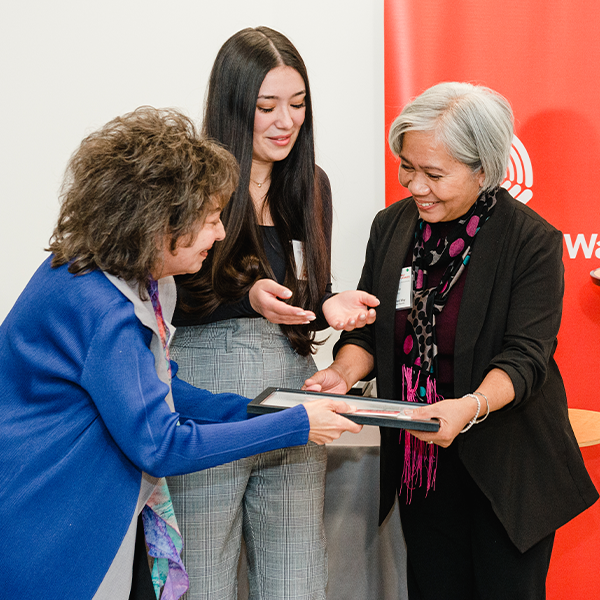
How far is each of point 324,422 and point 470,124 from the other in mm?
828

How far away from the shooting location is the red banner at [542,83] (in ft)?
8.09

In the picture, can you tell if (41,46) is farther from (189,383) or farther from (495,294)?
(495,294)

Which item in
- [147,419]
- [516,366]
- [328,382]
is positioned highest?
[147,419]

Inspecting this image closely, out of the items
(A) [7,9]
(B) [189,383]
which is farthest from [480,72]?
(A) [7,9]

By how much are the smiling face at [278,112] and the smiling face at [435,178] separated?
304 millimetres

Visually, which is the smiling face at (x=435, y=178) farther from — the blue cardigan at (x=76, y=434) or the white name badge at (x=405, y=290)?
the blue cardigan at (x=76, y=434)

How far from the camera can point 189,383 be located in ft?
5.45

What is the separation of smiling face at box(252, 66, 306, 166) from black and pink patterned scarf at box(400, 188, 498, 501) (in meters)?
0.47

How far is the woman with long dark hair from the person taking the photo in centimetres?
162

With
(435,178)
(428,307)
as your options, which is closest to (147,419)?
(428,307)

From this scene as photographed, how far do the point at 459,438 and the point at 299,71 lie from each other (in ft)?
3.44

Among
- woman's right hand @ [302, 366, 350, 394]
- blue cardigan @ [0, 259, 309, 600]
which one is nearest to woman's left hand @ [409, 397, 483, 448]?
woman's right hand @ [302, 366, 350, 394]

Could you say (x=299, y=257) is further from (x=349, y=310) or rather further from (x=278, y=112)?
(x=278, y=112)

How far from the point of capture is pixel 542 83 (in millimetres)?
2492
